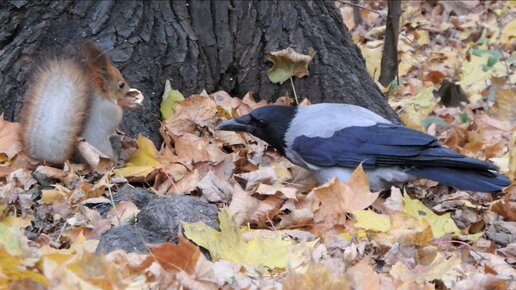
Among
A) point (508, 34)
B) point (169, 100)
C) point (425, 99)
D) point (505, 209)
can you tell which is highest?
point (169, 100)

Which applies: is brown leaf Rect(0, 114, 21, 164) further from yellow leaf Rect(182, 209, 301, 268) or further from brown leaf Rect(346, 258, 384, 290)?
brown leaf Rect(346, 258, 384, 290)

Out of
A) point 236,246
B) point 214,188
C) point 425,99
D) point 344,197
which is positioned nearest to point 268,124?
point 214,188

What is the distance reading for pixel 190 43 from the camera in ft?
14.8

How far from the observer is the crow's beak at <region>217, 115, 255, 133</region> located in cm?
416

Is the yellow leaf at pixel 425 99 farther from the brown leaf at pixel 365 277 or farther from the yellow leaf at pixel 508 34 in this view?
the brown leaf at pixel 365 277

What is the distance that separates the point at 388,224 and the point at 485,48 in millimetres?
4542

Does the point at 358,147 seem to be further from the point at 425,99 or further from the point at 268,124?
the point at 425,99

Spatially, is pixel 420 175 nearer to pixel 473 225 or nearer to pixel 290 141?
pixel 473 225

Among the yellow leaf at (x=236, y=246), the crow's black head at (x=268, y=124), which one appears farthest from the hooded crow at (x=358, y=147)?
the yellow leaf at (x=236, y=246)

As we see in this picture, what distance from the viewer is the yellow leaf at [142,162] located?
3867mm

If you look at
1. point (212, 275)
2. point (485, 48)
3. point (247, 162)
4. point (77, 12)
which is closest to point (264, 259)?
point (212, 275)

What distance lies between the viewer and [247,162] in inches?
167

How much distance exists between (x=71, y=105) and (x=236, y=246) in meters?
1.47

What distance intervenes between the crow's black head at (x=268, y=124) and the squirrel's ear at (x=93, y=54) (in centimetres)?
64
